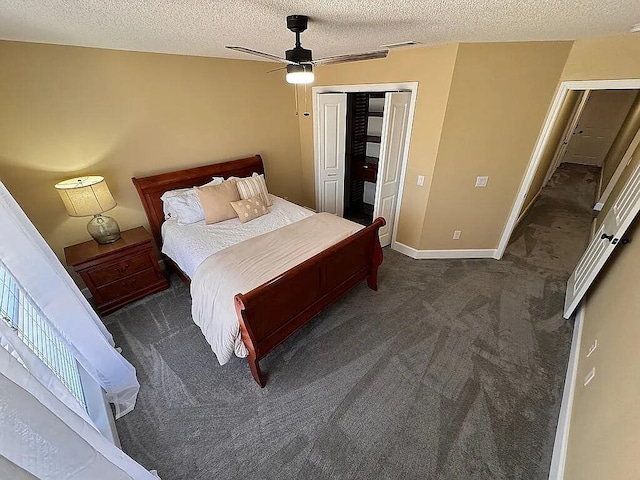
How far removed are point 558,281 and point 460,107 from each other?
2292 mm

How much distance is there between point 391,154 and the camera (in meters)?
3.28

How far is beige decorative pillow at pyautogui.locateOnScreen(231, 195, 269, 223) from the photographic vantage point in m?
2.95

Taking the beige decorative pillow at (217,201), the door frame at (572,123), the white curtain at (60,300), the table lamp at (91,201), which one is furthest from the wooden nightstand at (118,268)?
the door frame at (572,123)

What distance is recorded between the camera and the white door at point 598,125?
6.49 m

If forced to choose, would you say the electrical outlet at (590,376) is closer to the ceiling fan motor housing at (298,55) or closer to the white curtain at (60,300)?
the ceiling fan motor housing at (298,55)

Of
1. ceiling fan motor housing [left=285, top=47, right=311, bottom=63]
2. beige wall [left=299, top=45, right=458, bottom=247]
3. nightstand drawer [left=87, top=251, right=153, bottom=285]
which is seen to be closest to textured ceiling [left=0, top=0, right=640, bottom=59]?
ceiling fan motor housing [left=285, top=47, right=311, bottom=63]

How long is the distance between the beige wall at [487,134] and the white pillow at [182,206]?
2.70 meters

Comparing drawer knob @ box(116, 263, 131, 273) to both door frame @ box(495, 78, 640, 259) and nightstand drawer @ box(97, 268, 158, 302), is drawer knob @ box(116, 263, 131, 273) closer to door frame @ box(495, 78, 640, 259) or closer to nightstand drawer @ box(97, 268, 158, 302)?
nightstand drawer @ box(97, 268, 158, 302)

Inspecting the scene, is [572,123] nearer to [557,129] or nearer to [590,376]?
[557,129]

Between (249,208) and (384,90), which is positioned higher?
(384,90)

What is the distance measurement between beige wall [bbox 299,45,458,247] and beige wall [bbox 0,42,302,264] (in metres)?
1.06

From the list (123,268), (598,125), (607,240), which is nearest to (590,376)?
(607,240)

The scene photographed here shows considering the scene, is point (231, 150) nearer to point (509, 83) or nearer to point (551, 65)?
point (509, 83)

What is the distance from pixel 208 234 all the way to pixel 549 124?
362 cm
